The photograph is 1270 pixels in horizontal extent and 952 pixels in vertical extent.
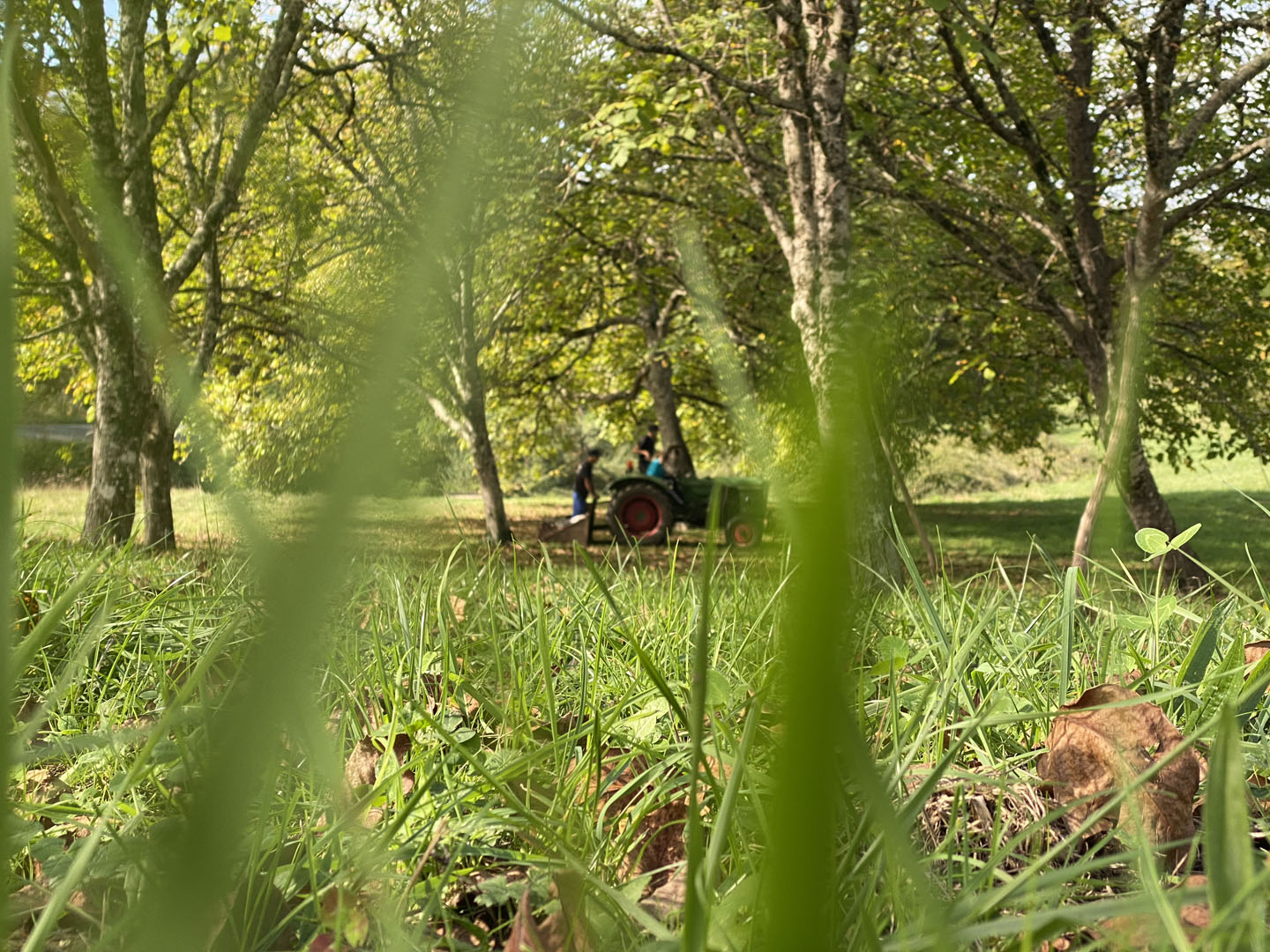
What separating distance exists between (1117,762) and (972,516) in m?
23.0

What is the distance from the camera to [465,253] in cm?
25

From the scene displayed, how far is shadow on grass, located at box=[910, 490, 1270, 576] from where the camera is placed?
1306cm

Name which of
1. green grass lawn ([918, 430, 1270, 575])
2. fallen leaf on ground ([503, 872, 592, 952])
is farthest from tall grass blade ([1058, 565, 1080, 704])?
green grass lawn ([918, 430, 1270, 575])

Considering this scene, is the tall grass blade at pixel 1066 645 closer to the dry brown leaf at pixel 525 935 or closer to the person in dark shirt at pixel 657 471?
the dry brown leaf at pixel 525 935

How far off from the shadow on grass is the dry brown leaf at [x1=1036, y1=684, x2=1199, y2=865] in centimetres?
994

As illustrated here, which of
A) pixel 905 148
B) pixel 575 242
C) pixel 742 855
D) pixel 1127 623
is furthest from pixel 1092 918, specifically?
pixel 575 242

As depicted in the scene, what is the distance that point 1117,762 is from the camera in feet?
3.12

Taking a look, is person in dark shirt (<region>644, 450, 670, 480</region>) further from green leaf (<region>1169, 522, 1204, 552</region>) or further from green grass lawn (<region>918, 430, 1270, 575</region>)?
green leaf (<region>1169, 522, 1204, 552</region>)

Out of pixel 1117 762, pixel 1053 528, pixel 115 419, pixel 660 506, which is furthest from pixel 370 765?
pixel 1053 528

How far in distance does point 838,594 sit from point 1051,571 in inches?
65.7

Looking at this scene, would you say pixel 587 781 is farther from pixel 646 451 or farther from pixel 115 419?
pixel 646 451

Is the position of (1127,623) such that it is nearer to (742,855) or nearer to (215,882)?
(742,855)

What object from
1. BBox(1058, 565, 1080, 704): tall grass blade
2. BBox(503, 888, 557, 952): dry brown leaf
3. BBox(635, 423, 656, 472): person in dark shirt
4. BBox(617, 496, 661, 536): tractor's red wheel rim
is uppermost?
BBox(635, 423, 656, 472): person in dark shirt

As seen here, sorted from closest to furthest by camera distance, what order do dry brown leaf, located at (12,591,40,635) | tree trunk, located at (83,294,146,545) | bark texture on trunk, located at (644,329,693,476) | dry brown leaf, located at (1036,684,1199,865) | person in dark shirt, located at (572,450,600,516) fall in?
1. dry brown leaf, located at (1036,684,1199,865)
2. dry brown leaf, located at (12,591,40,635)
3. tree trunk, located at (83,294,146,545)
4. person in dark shirt, located at (572,450,600,516)
5. bark texture on trunk, located at (644,329,693,476)
